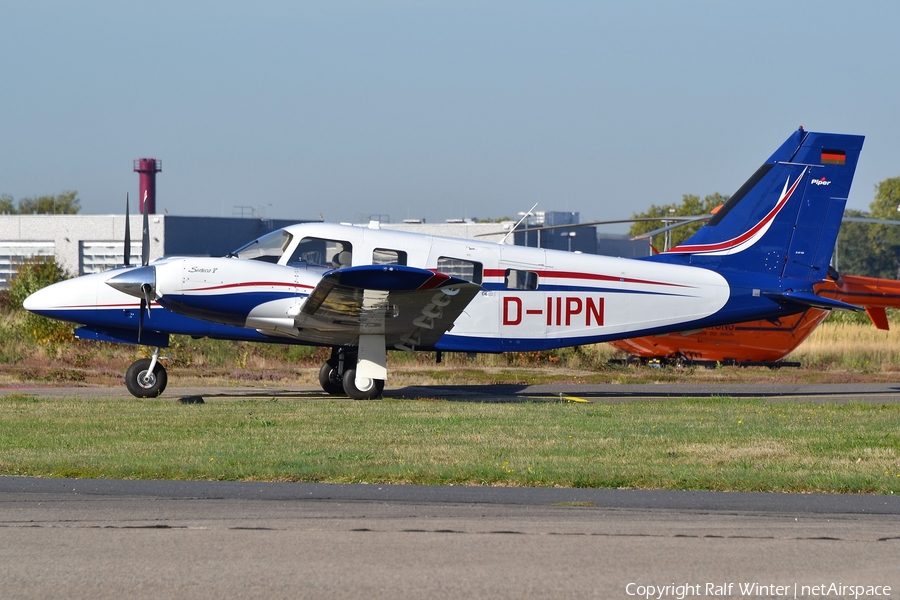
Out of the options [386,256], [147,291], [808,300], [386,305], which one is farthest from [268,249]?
[808,300]

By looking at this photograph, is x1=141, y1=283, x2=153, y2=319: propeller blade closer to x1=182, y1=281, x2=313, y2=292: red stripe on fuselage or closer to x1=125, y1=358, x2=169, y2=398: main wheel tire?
x1=182, y1=281, x2=313, y2=292: red stripe on fuselage

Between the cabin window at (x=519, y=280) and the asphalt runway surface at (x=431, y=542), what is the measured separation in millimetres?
9022

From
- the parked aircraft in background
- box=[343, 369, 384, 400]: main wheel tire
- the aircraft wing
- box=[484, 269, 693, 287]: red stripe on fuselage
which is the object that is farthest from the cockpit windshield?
the parked aircraft in background

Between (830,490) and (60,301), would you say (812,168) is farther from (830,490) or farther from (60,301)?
(60,301)

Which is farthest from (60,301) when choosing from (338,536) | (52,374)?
(338,536)

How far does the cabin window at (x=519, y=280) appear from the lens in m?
17.6

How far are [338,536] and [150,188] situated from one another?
6535 centimetres

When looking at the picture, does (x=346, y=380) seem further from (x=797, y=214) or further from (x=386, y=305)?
(x=797, y=214)

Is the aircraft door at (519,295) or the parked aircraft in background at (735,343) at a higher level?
the aircraft door at (519,295)

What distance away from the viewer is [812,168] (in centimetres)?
1855

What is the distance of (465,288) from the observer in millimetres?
15312

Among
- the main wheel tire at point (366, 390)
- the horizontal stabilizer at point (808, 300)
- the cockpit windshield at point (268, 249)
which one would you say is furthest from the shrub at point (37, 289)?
the horizontal stabilizer at point (808, 300)

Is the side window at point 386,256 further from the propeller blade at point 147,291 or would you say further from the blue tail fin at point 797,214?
the blue tail fin at point 797,214

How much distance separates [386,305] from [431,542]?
9.48m
